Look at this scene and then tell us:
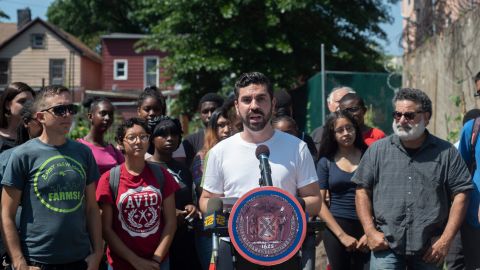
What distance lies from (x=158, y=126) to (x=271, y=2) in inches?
566

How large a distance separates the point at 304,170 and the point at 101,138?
108 inches

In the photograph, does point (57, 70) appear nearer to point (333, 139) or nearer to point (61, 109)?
point (333, 139)

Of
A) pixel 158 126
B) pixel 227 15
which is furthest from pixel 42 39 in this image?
pixel 158 126

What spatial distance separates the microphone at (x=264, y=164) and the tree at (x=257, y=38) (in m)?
15.8

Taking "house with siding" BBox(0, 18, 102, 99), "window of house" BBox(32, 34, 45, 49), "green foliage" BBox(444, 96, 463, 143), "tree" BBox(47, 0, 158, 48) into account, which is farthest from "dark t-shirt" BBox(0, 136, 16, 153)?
"tree" BBox(47, 0, 158, 48)

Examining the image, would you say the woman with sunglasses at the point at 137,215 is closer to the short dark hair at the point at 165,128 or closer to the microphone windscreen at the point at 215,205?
the short dark hair at the point at 165,128

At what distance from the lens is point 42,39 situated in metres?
46.1

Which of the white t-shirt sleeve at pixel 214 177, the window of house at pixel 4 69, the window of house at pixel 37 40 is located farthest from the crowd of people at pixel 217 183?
the window of house at pixel 4 69

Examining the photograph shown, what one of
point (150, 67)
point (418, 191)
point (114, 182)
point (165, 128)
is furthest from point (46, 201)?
point (150, 67)

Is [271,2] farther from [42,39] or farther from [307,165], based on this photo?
[42,39]

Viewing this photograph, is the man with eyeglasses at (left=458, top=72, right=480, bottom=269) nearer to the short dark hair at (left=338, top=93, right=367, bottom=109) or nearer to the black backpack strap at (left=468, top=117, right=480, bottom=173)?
the black backpack strap at (left=468, top=117, right=480, bottom=173)

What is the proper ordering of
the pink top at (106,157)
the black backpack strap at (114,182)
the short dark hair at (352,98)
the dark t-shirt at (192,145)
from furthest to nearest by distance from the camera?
1. the dark t-shirt at (192,145)
2. the short dark hair at (352,98)
3. the pink top at (106,157)
4. the black backpack strap at (114,182)

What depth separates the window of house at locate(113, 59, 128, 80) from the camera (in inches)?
1783

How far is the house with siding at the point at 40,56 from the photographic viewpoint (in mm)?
45531
